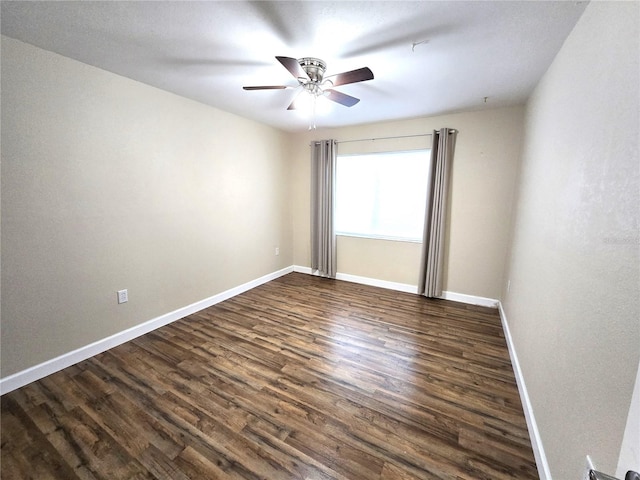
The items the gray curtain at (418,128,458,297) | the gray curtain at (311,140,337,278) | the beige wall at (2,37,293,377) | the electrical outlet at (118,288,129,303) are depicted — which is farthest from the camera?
the gray curtain at (311,140,337,278)

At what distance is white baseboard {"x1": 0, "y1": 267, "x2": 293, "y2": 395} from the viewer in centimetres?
182

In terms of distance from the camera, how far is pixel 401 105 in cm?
289

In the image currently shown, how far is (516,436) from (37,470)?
259cm

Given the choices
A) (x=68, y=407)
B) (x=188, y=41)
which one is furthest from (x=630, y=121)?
(x=68, y=407)

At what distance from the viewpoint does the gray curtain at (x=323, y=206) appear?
13.1 ft

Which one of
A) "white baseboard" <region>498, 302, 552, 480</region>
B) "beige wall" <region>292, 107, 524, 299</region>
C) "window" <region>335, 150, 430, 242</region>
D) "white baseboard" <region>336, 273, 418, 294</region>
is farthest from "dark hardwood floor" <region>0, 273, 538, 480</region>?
"window" <region>335, 150, 430, 242</region>

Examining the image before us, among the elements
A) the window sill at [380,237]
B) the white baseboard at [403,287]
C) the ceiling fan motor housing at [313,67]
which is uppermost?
the ceiling fan motor housing at [313,67]

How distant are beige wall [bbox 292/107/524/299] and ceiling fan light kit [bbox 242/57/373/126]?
174 centimetres

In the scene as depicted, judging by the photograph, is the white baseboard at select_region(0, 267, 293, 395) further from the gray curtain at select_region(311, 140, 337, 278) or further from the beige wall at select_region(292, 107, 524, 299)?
the beige wall at select_region(292, 107, 524, 299)

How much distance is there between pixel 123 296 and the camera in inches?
94.2

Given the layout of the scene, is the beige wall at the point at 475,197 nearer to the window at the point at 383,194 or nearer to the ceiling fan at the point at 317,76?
the window at the point at 383,194

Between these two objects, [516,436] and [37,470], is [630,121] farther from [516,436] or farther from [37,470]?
[37,470]

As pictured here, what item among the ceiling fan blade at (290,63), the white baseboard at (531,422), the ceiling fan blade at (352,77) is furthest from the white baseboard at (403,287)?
the ceiling fan blade at (290,63)

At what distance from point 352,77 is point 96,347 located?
9.89ft
